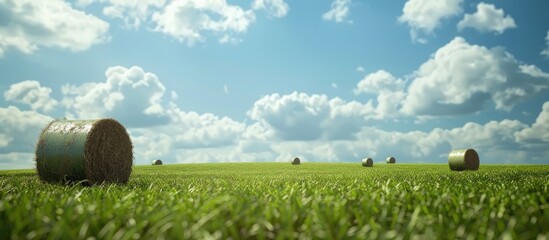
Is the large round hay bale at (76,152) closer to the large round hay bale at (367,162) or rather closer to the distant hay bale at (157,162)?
the large round hay bale at (367,162)

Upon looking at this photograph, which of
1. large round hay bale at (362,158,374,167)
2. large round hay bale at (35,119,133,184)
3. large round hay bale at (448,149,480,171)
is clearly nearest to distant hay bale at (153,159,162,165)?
large round hay bale at (362,158,374,167)

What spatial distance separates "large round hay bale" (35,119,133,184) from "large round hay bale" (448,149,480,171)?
85.1ft

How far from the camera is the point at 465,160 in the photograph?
106ft

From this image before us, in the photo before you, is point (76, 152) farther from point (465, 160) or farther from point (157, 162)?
point (157, 162)

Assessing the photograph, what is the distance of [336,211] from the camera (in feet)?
15.7

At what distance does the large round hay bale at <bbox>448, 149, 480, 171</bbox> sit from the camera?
1275 inches

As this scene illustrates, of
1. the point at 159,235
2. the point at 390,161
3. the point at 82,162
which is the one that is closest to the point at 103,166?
the point at 82,162

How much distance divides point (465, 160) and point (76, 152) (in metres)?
27.5

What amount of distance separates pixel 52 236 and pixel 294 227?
2255mm

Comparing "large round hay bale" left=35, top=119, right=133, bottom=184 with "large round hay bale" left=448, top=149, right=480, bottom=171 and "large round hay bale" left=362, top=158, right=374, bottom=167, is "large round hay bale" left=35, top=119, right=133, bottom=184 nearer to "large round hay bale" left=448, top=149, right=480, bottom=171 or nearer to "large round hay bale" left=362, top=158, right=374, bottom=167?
"large round hay bale" left=448, top=149, right=480, bottom=171

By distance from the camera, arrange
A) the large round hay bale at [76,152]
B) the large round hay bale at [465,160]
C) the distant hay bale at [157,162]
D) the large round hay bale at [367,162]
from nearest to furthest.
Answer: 1. the large round hay bale at [76,152]
2. the large round hay bale at [465,160]
3. the large round hay bale at [367,162]
4. the distant hay bale at [157,162]

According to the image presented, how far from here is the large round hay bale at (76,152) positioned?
1455cm

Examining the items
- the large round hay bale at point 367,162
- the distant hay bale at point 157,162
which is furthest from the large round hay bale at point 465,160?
the distant hay bale at point 157,162

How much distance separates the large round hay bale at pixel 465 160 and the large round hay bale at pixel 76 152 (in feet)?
85.1
